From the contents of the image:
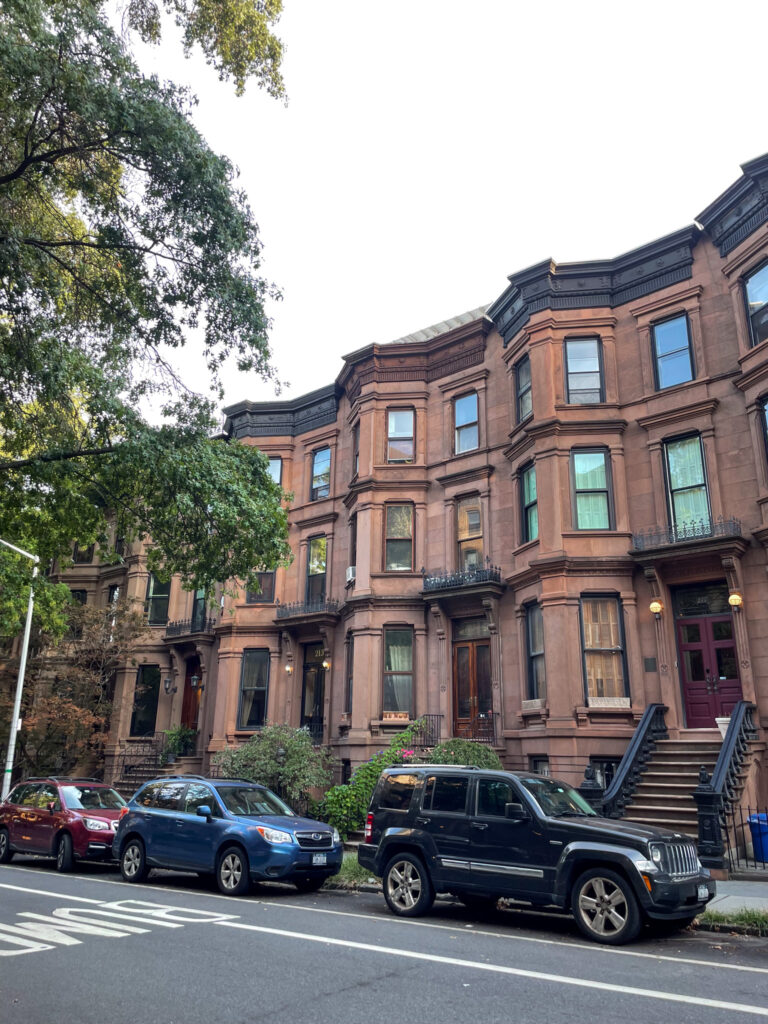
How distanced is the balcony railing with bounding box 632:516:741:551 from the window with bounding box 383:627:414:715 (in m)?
6.95

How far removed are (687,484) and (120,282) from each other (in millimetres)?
12547

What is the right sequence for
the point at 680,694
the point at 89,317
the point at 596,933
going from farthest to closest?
the point at 680,694 < the point at 89,317 < the point at 596,933

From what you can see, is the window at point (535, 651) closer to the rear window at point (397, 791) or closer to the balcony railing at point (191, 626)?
the rear window at point (397, 791)

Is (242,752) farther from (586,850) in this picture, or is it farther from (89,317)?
(586,850)

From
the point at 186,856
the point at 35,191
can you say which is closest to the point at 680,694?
the point at 186,856

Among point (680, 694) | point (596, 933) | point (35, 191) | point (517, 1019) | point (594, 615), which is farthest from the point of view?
point (594, 615)

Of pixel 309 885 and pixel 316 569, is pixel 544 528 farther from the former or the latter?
pixel 309 885

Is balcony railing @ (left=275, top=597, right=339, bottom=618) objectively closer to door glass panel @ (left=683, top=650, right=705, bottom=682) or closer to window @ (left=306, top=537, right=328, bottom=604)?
window @ (left=306, top=537, right=328, bottom=604)

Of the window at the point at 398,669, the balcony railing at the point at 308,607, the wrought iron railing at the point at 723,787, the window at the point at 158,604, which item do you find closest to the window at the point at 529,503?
the window at the point at 398,669

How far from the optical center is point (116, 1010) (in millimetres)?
5754

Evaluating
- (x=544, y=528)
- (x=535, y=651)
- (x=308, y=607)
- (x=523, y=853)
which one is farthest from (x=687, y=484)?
(x=308, y=607)

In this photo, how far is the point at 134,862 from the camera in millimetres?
12875

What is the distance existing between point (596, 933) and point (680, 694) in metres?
9.24

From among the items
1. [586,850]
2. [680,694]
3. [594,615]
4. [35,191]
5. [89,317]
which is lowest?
[586,850]
